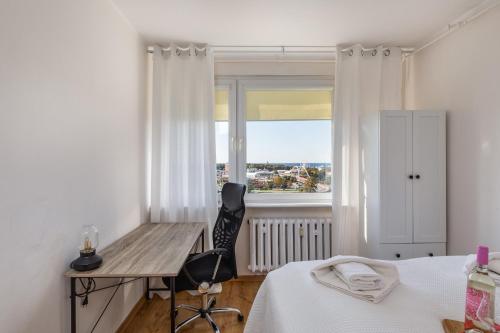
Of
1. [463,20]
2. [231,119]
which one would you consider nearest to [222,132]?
[231,119]

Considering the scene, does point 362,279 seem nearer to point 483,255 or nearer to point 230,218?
point 483,255

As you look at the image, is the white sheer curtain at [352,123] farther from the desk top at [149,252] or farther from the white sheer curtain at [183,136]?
the desk top at [149,252]

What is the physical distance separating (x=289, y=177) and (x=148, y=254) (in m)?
1.78

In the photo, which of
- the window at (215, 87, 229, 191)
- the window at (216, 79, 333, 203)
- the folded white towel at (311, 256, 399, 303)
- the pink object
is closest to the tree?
the window at (216, 79, 333, 203)

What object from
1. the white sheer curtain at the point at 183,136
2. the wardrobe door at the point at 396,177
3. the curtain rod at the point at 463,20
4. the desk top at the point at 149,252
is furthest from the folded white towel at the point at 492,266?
the white sheer curtain at the point at 183,136

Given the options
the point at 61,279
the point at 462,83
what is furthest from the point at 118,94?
the point at 462,83

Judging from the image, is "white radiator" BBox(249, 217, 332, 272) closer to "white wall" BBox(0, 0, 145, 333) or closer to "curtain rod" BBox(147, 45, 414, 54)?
"white wall" BBox(0, 0, 145, 333)

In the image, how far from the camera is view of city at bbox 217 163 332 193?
10.1 feet

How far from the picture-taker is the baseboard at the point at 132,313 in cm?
220

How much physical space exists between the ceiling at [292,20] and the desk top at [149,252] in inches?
72.4

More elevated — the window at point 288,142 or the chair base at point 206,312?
the window at point 288,142

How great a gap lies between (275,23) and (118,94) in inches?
57.0

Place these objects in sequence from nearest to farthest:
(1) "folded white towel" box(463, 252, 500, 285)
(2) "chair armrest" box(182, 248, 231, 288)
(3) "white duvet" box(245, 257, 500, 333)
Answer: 1. (3) "white duvet" box(245, 257, 500, 333)
2. (1) "folded white towel" box(463, 252, 500, 285)
3. (2) "chair armrest" box(182, 248, 231, 288)

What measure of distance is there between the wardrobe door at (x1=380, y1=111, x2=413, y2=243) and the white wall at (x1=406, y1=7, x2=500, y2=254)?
37 centimetres
